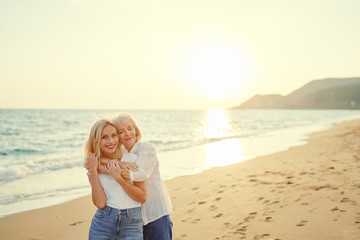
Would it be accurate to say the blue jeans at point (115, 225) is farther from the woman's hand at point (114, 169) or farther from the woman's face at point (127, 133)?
the woman's face at point (127, 133)

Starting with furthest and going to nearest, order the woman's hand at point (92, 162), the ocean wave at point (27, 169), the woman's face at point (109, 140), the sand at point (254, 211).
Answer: the ocean wave at point (27, 169) < the sand at point (254, 211) < the woman's face at point (109, 140) < the woman's hand at point (92, 162)

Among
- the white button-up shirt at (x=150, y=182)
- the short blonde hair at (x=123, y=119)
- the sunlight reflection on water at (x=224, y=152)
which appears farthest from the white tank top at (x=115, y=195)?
the sunlight reflection on water at (x=224, y=152)

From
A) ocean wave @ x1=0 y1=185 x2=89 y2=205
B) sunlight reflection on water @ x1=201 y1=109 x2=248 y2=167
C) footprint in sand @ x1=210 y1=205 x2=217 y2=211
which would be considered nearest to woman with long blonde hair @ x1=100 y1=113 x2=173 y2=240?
footprint in sand @ x1=210 y1=205 x2=217 y2=211

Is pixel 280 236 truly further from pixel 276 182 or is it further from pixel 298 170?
pixel 298 170

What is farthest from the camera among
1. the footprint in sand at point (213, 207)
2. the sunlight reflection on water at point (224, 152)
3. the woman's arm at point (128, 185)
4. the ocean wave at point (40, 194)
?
the sunlight reflection on water at point (224, 152)

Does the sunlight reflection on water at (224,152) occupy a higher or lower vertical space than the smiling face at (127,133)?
lower

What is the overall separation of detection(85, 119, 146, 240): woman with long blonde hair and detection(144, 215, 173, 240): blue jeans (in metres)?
0.35

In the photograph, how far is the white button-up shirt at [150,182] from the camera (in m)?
2.78

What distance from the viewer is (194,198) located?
6.72 m

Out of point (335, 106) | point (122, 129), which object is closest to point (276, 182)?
point (122, 129)

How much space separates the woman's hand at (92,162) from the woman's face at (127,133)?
1.12 feet

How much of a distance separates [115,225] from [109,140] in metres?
0.81

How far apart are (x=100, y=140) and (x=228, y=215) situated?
10.8ft

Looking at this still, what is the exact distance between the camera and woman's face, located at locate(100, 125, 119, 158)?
287 cm
